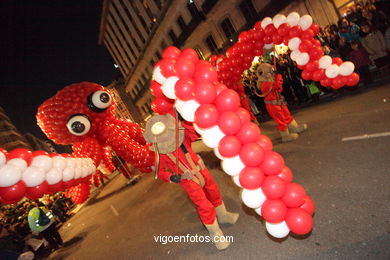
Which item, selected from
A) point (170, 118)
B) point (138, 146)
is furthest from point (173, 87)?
point (138, 146)

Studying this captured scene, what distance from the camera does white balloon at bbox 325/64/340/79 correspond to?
414 centimetres

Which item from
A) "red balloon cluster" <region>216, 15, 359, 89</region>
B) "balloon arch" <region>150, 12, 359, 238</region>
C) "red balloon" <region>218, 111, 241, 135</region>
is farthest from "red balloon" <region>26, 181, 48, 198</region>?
"red balloon cluster" <region>216, 15, 359, 89</region>

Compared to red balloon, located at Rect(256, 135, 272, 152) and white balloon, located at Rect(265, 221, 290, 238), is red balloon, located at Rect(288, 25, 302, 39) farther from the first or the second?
white balloon, located at Rect(265, 221, 290, 238)

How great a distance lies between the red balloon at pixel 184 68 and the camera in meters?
2.42

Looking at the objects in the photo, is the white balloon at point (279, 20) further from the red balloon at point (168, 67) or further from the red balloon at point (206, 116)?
the red balloon at point (206, 116)

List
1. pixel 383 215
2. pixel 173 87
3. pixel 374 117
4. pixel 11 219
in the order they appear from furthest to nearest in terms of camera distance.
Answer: pixel 11 219 < pixel 374 117 < pixel 173 87 < pixel 383 215

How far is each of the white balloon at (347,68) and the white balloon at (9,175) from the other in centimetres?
553

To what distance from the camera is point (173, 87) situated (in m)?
2.49

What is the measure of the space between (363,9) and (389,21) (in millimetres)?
787

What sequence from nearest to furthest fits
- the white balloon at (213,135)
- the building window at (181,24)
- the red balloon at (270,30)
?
the white balloon at (213,135), the red balloon at (270,30), the building window at (181,24)

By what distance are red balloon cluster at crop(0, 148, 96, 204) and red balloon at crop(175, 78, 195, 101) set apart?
2570 millimetres

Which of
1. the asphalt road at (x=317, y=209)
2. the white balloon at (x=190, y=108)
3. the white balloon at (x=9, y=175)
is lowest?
the asphalt road at (x=317, y=209)

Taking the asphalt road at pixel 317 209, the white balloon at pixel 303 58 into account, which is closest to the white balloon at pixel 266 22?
the white balloon at pixel 303 58

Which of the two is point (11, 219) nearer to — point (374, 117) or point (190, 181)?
point (190, 181)
